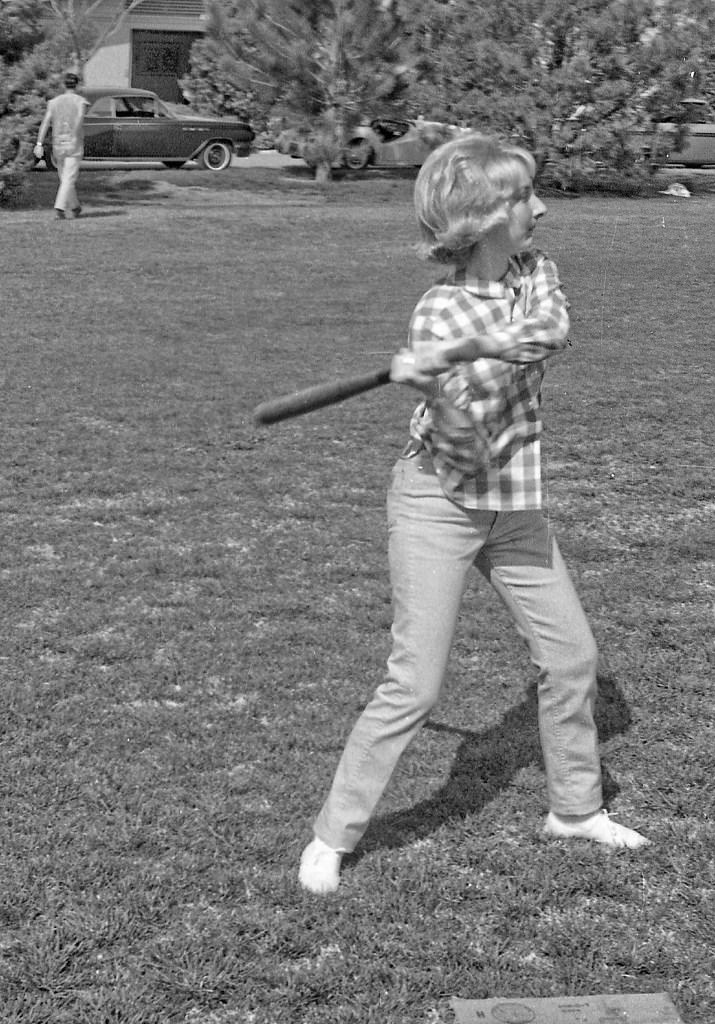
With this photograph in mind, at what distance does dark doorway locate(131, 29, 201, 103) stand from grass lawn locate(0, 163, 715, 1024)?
3524 cm

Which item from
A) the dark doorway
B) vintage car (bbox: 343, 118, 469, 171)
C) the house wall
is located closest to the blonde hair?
vintage car (bbox: 343, 118, 469, 171)

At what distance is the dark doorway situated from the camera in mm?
43312

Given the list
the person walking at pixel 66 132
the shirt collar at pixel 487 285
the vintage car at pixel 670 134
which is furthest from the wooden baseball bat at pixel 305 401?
the vintage car at pixel 670 134

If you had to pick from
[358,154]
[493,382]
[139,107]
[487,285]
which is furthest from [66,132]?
[493,382]

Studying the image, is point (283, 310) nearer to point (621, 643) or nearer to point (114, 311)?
point (114, 311)

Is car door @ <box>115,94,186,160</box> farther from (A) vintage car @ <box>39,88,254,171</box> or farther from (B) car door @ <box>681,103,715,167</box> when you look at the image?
(B) car door @ <box>681,103,715,167</box>

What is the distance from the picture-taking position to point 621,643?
4.97 meters

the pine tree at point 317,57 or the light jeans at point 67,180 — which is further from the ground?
the pine tree at point 317,57

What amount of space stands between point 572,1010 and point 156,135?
2503cm

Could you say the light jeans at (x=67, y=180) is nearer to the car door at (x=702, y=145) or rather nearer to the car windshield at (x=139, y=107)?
the car windshield at (x=139, y=107)

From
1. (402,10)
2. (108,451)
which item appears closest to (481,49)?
(402,10)

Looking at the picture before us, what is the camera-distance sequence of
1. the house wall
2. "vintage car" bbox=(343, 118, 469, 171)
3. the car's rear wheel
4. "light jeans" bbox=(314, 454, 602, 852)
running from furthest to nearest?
the house wall
the car's rear wheel
"vintage car" bbox=(343, 118, 469, 171)
"light jeans" bbox=(314, 454, 602, 852)

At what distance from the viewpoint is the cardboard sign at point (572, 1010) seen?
280 centimetres

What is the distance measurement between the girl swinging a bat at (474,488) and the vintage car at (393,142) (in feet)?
63.2
